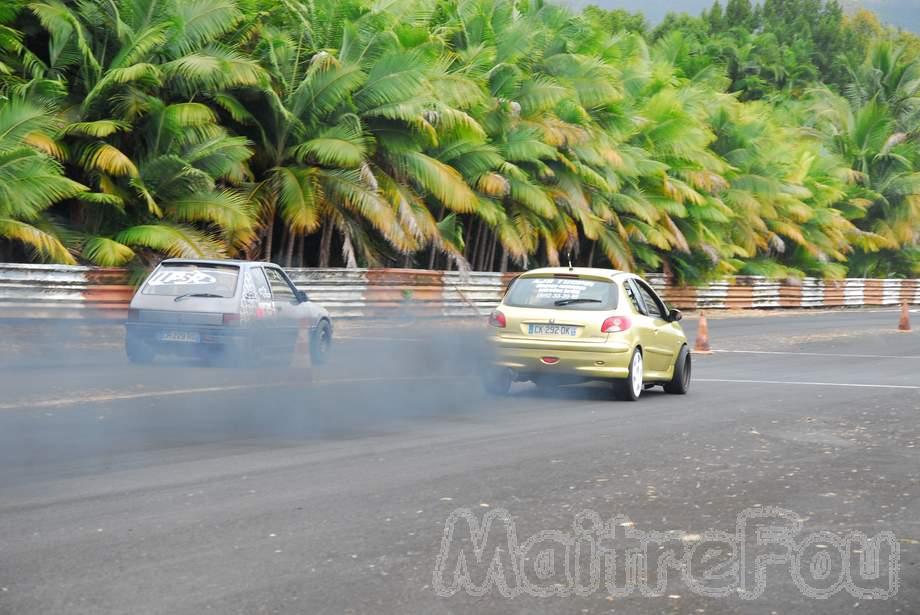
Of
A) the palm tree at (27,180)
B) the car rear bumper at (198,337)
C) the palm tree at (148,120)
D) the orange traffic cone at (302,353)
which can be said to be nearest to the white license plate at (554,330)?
the orange traffic cone at (302,353)

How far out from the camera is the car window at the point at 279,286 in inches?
653

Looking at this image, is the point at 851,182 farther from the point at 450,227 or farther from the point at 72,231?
the point at 72,231

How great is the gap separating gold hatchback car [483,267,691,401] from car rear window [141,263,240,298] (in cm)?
344

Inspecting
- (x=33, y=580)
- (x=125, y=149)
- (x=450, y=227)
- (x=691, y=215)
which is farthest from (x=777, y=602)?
(x=691, y=215)

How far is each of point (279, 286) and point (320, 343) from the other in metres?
1.14

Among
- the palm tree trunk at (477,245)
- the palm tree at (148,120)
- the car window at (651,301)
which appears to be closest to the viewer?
the car window at (651,301)

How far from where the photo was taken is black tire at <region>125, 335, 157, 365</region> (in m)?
15.3

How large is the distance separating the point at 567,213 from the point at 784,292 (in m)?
16.2

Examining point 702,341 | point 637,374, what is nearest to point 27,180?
point 637,374

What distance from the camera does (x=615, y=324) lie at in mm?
13852

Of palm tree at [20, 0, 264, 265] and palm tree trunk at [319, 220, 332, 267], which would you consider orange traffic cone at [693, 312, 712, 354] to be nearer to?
palm tree at [20, 0, 264, 265]

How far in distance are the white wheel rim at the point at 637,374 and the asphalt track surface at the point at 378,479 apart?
0.37 meters

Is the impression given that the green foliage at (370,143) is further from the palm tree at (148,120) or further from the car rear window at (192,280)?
the car rear window at (192,280)

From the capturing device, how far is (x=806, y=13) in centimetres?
10850
